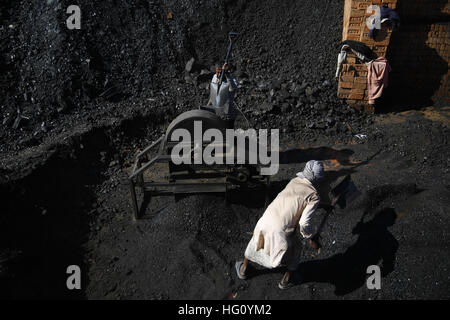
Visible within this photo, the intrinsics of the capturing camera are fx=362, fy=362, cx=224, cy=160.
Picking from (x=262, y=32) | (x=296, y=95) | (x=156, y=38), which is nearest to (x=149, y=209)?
(x=296, y=95)

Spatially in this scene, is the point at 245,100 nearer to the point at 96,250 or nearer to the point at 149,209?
the point at 149,209

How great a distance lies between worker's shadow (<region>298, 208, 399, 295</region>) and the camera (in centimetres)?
446

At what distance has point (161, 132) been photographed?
7598mm

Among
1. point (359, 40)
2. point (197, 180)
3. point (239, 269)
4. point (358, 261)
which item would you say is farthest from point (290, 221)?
point (359, 40)

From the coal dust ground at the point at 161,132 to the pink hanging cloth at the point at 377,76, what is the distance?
60 cm

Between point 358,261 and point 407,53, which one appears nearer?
point 358,261

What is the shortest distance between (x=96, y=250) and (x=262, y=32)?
650 centimetres

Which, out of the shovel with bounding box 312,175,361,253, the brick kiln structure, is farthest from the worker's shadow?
the brick kiln structure

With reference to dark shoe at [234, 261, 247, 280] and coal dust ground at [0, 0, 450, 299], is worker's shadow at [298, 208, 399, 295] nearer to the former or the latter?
coal dust ground at [0, 0, 450, 299]

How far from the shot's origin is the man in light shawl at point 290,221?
154 inches

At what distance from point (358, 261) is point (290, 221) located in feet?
4.43

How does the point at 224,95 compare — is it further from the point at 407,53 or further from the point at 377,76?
the point at 407,53

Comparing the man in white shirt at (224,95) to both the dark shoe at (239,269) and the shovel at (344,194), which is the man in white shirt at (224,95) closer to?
the shovel at (344,194)

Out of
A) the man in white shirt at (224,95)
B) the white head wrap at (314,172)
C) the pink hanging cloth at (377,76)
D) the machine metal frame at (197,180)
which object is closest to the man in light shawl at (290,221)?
the white head wrap at (314,172)
